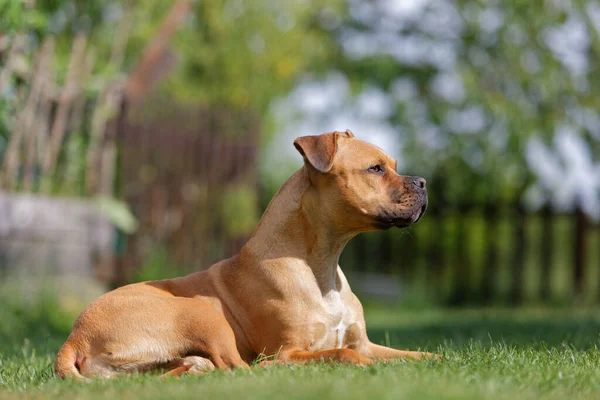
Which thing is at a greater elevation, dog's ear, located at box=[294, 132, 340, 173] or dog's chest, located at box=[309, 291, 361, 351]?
dog's ear, located at box=[294, 132, 340, 173]

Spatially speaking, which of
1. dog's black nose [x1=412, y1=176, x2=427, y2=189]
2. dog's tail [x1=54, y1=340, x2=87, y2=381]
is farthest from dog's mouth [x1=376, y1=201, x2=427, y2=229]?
dog's tail [x1=54, y1=340, x2=87, y2=381]

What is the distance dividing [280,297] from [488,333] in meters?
1.70

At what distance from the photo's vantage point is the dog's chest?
4.96m

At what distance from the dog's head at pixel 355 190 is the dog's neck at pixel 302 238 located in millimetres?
72

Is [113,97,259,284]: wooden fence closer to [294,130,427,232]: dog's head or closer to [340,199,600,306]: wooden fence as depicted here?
[340,199,600,306]: wooden fence

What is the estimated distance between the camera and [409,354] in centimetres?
524

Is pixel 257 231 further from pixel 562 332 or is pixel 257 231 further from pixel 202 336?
pixel 562 332

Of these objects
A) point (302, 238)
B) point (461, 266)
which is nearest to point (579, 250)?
point (461, 266)

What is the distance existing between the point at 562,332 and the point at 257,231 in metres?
3.54

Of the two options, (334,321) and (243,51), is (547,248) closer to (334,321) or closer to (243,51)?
(243,51)

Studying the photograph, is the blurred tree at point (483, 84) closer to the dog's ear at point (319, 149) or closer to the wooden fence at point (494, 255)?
the wooden fence at point (494, 255)

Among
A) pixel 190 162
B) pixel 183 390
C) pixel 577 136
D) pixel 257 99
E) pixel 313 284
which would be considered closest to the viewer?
pixel 183 390

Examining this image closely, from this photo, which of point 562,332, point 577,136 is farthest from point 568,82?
point 562,332

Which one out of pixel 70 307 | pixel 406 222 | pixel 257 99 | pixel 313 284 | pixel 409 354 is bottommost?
pixel 70 307
